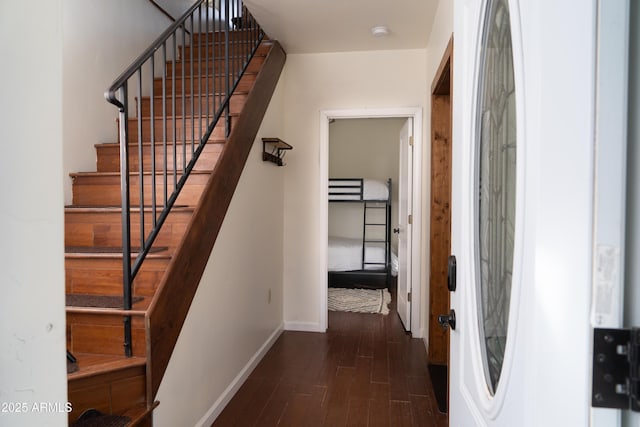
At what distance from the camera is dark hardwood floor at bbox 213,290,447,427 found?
7.59 feet

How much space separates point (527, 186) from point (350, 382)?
248 centimetres

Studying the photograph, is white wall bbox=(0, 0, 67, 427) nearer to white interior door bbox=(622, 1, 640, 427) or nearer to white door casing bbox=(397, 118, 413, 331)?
white interior door bbox=(622, 1, 640, 427)

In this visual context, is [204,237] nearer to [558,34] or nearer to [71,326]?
[71,326]

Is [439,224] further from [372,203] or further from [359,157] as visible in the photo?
[359,157]

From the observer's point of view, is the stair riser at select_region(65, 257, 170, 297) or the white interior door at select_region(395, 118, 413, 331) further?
the white interior door at select_region(395, 118, 413, 331)

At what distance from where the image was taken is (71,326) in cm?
171

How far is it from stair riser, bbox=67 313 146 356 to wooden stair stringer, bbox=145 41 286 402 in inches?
3.0

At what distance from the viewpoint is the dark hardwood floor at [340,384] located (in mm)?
2312

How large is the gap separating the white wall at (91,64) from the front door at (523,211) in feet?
8.26

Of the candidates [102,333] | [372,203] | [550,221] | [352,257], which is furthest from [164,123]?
[372,203]

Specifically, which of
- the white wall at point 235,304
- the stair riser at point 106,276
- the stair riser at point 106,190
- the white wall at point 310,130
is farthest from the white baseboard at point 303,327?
the stair riser at point 106,276

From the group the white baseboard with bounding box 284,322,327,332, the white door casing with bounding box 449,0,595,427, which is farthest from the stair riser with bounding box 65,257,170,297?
the white baseboard with bounding box 284,322,327,332

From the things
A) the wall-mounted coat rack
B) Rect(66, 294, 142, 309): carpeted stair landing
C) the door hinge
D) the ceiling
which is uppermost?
the ceiling

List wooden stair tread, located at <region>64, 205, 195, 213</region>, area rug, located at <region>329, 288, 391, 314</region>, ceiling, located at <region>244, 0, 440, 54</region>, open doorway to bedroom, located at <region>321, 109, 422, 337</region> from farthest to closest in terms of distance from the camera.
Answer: area rug, located at <region>329, 288, 391, 314</region>, open doorway to bedroom, located at <region>321, 109, 422, 337</region>, ceiling, located at <region>244, 0, 440, 54</region>, wooden stair tread, located at <region>64, 205, 195, 213</region>
